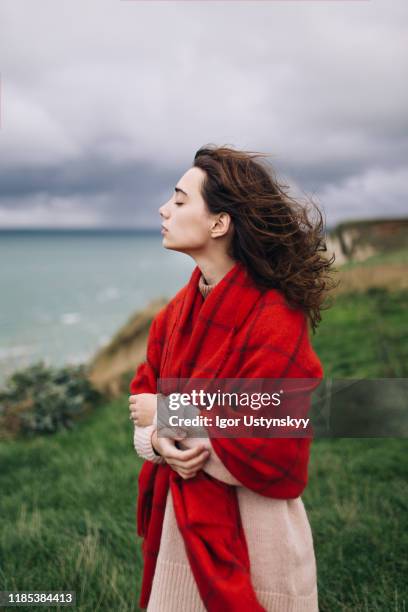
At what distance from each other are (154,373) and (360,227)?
6.24 metres

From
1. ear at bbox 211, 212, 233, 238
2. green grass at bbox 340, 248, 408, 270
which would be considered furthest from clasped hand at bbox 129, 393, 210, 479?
green grass at bbox 340, 248, 408, 270

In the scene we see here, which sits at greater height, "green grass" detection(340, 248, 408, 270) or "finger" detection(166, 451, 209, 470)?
"green grass" detection(340, 248, 408, 270)

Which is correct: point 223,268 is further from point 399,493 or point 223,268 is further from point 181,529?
point 399,493

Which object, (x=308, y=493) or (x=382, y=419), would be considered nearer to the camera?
(x=382, y=419)

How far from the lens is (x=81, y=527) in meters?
3.33

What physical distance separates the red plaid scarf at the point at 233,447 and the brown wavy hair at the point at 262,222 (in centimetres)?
5

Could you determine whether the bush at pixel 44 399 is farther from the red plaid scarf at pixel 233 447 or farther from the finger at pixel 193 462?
the finger at pixel 193 462

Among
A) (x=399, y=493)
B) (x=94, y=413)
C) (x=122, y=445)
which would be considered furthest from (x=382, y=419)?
(x=94, y=413)

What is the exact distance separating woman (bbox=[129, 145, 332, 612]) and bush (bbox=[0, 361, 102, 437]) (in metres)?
3.82

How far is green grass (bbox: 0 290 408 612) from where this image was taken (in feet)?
8.95

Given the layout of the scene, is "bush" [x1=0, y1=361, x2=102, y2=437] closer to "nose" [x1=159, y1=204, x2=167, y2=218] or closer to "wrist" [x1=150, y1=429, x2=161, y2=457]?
"wrist" [x1=150, y1=429, x2=161, y2=457]

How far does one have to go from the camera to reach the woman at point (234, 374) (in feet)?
5.39

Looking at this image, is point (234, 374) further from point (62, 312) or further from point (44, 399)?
point (62, 312)

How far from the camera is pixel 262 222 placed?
5.91ft
